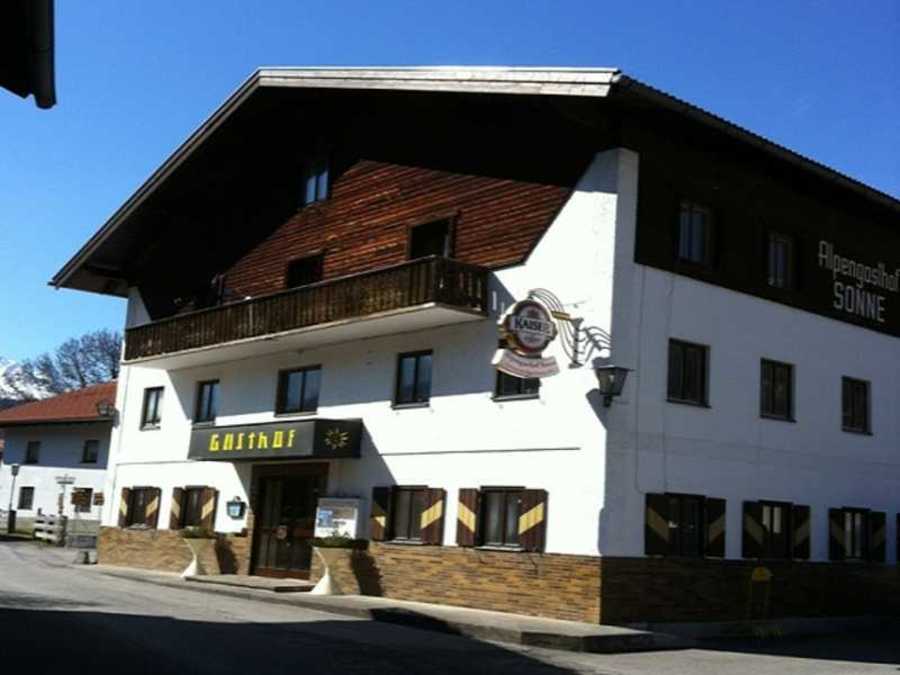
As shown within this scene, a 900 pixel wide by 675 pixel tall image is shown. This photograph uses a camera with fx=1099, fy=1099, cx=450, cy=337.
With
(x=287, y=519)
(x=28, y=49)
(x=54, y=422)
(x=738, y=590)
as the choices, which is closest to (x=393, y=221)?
(x=287, y=519)

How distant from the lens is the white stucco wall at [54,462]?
47.6 m

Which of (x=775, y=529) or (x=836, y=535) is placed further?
(x=836, y=535)

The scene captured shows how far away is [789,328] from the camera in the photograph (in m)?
20.9

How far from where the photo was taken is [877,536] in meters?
22.2

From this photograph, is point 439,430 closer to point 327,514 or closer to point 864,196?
point 327,514

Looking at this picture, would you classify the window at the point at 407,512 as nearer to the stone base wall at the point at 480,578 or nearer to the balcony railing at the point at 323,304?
the stone base wall at the point at 480,578

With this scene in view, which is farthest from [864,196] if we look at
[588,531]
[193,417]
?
[193,417]

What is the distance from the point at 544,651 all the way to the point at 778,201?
10470 millimetres

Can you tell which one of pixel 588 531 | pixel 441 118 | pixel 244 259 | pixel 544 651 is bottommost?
pixel 544 651

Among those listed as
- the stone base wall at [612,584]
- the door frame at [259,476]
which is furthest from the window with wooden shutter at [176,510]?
Answer: the stone base wall at [612,584]

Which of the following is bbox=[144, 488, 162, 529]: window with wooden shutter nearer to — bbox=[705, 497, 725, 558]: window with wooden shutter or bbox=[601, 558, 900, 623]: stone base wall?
bbox=[601, 558, 900, 623]: stone base wall

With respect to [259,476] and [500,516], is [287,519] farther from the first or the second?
[500,516]

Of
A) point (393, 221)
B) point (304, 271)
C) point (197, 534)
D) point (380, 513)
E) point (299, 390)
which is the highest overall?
point (393, 221)

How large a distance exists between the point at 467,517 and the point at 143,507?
1242cm
